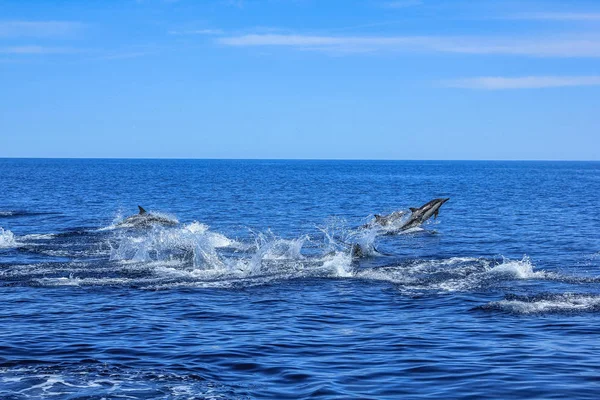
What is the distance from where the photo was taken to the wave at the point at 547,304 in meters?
19.2

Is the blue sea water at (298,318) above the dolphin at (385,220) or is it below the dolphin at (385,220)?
below

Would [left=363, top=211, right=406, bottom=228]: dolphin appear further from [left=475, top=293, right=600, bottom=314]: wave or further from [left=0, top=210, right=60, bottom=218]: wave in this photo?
[left=0, top=210, right=60, bottom=218]: wave

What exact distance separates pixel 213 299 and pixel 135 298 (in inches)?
87.0

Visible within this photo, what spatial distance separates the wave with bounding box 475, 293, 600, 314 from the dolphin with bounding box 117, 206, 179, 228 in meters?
26.6

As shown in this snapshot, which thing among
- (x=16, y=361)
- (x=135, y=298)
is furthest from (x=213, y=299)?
(x=16, y=361)

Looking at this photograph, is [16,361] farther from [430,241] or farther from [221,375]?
[430,241]

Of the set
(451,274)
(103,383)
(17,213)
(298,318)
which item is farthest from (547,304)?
(17,213)

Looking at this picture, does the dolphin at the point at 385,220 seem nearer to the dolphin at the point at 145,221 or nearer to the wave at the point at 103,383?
the dolphin at the point at 145,221

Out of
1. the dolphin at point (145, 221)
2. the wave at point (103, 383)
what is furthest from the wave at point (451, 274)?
the dolphin at point (145, 221)

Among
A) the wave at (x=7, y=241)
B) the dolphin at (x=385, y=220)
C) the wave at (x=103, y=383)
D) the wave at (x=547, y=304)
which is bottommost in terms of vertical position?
the wave at (x=103, y=383)

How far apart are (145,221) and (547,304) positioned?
29.1 meters

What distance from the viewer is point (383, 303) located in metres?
20.6

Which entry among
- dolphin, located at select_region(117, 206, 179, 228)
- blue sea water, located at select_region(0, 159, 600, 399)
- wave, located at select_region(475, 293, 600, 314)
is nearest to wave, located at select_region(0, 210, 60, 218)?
dolphin, located at select_region(117, 206, 179, 228)

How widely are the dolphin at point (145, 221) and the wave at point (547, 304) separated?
87.4ft
